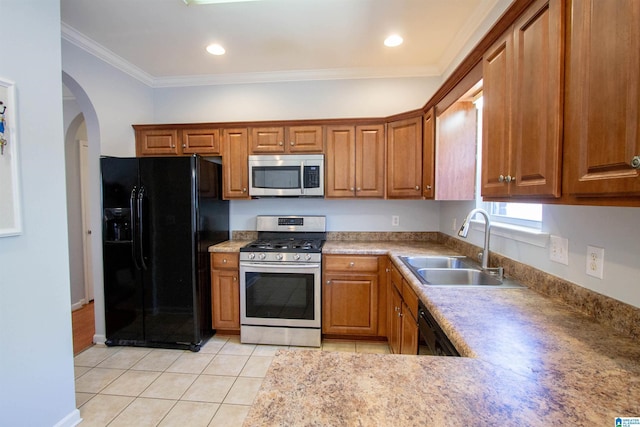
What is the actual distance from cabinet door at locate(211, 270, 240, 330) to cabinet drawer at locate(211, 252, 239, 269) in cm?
5

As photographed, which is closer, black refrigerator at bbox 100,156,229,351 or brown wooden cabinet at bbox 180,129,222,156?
black refrigerator at bbox 100,156,229,351

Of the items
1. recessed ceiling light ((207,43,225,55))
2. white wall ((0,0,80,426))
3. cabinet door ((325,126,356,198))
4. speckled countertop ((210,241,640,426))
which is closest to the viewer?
speckled countertop ((210,241,640,426))

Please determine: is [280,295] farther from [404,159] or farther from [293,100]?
[293,100]

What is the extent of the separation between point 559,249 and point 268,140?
2490 mm

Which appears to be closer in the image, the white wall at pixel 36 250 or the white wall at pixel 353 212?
the white wall at pixel 36 250

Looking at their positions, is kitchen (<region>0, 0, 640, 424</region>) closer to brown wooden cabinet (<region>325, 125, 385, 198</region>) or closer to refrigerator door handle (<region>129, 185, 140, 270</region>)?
brown wooden cabinet (<region>325, 125, 385, 198</region>)

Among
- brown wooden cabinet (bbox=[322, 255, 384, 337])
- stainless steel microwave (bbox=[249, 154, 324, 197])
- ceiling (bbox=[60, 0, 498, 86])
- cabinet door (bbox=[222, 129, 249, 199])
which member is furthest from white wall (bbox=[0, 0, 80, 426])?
brown wooden cabinet (bbox=[322, 255, 384, 337])

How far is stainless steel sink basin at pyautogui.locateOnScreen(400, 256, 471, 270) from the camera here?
222 centimetres

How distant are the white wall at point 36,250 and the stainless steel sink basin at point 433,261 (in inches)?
90.4

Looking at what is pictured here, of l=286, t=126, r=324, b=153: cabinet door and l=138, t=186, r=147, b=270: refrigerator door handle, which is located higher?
l=286, t=126, r=324, b=153: cabinet door

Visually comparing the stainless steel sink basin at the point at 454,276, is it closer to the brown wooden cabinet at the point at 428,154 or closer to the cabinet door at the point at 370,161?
the brown wooden cabinet at the point at 428,154

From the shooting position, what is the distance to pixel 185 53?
2.71m

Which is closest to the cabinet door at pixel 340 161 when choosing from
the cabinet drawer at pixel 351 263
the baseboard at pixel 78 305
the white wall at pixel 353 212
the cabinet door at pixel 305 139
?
the cabinet door at pixel 305 139

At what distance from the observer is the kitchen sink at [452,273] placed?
5.61 ft
